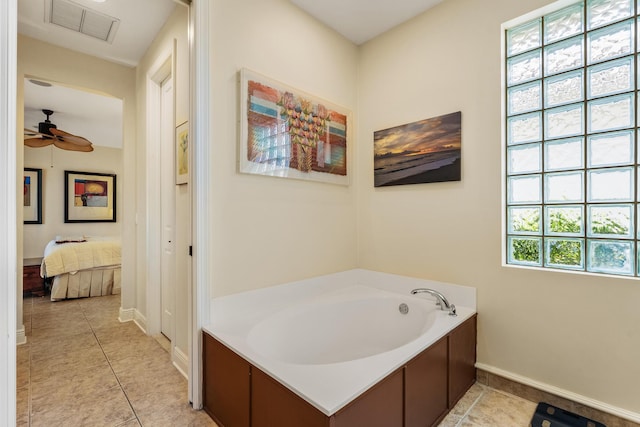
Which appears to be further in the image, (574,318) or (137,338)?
(137,338)

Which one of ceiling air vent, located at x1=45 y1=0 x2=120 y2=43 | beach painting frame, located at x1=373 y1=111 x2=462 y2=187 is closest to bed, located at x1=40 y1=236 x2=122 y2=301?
ceiling air vent, located at x1=45 y1=0 x2=120 y2=43

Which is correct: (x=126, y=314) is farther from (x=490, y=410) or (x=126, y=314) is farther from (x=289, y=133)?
(x=490, y=410)

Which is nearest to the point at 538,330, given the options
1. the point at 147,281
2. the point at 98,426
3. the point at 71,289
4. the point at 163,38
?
the point at 98,426

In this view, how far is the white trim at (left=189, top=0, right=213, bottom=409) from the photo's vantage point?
1683 millimetres

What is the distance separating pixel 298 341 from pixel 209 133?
1389mm

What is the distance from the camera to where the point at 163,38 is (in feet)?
7.89

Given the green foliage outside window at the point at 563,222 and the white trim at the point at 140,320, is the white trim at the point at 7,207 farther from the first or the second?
the green foliage outside window at the point at 563,222

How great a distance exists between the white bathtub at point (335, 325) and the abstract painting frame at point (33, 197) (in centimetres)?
527

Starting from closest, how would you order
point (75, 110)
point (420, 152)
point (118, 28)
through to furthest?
point (420, 152)
point (118, 28)
point (75, 110)

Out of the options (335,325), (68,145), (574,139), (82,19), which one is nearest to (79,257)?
(68,145)

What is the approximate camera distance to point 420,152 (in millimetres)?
2244

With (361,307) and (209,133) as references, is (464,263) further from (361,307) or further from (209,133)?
(209,133)

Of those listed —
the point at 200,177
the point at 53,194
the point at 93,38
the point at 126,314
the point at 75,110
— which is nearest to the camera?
the point at 200,177

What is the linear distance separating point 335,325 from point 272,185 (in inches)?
42.6
